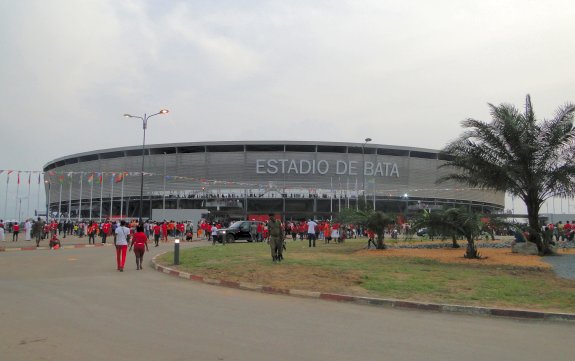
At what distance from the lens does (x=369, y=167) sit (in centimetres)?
8500

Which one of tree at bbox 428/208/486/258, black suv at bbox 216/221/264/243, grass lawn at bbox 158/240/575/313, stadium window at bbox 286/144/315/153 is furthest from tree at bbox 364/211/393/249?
stadium window at bbox 286/144/315/153

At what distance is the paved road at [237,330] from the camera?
563 centimetres

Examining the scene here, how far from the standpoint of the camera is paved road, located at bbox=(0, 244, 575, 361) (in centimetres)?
563

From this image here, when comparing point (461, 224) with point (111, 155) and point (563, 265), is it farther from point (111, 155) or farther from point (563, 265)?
point (111, 155)

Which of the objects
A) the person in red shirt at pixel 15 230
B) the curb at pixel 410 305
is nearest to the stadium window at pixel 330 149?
the person in red shirt at pixel 15 230

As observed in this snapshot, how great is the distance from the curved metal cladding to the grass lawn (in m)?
62.8

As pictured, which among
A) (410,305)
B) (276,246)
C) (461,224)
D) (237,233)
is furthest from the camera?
(237,233)

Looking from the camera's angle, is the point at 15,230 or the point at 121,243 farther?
the point at 15,230

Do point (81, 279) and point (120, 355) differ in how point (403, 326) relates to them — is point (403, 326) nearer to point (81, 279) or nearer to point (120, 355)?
point (120, 355)

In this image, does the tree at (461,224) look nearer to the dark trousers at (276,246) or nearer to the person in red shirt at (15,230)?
the dark trousers at (276,246)

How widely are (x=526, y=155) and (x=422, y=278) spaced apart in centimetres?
1004

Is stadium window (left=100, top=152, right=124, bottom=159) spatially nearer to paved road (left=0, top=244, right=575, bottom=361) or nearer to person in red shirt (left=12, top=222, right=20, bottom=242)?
person in red shirt (left=12, top=222, right=20, bottom=242)

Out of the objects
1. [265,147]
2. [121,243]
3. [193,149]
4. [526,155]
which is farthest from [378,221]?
[193,149]

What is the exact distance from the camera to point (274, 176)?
8344cm
